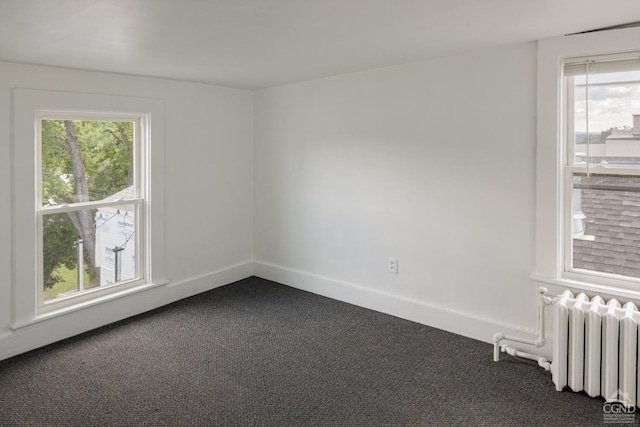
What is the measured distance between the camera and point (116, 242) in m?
3.75

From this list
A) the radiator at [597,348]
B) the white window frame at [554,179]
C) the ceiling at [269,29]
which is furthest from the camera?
the white window frame at [554,179]

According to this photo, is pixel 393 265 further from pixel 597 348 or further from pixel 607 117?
pixel 607 117

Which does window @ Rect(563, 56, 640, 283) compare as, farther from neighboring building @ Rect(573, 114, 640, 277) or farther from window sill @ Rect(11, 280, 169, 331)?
window sill @ Rect(11, 280, 169, 331)

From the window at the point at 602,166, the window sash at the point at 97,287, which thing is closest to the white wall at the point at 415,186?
the window at the point at 602,166

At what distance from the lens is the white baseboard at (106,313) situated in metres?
3.02

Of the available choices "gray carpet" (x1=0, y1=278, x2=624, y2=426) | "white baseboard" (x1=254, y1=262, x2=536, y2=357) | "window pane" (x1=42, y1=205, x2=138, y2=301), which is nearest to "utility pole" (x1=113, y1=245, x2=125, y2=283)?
"window pane" (x1=42, y1=205, x2=138, y2=301)

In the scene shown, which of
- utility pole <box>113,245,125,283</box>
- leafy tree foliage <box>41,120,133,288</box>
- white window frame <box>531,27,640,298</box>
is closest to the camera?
white window frame <box>531,27,640,298</box>

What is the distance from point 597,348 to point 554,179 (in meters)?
1.04

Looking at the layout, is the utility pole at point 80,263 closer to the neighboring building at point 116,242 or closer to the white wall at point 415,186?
the neighboring building at point 116,242

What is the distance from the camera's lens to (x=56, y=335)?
3.21 metres

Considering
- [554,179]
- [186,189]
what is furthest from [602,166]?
[186,189]

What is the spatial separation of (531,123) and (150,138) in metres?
3.03

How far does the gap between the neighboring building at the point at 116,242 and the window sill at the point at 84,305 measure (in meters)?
0.16

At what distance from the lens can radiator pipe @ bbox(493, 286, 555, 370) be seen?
274 centimetres
